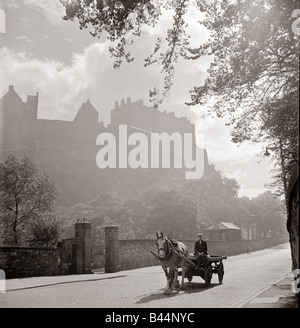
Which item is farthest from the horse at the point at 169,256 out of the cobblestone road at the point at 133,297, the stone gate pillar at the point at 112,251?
the stone gate pillar at the point at 112,251

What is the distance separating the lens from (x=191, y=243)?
39094 mm

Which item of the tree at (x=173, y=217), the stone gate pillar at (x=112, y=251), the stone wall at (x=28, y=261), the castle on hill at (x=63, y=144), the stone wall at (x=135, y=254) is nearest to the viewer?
the stone wall at (x=28, y=261)

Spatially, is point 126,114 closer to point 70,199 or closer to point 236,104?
point 70,199

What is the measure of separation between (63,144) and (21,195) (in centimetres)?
9086

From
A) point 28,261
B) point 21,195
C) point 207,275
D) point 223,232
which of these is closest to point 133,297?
point 207,275

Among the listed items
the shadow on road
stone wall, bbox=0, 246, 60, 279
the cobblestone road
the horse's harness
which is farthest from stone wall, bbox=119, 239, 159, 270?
the horse's harness

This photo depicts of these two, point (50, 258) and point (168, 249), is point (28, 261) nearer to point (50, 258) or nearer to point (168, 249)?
point (50, 258)

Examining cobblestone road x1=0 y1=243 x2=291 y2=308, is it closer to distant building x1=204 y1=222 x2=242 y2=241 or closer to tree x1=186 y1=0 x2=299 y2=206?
tree x1=186 y1=0 x2=299 y2=206

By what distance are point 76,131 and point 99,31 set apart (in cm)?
12166

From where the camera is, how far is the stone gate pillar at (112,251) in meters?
23.5

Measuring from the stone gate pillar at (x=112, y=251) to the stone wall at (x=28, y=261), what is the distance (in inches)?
143

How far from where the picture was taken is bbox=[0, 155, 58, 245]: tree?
3797 cm

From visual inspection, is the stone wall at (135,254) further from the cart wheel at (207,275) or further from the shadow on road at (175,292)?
the cart wheel at (207,275)

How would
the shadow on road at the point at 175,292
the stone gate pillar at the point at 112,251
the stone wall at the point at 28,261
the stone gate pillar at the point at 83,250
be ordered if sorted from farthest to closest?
1. the stone gate pillar at the point at 112,251
2. the stone gate pillar at the point at 83,250
3. the stone wall at the point at 28,261
4. the shadow on road at the point at 175,292
